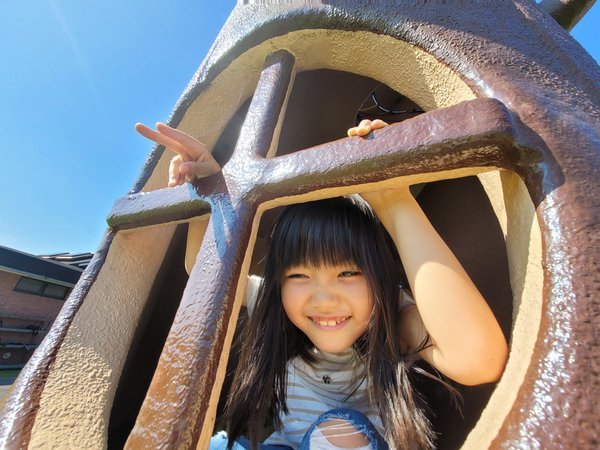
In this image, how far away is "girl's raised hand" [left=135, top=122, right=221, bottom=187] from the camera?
630mm

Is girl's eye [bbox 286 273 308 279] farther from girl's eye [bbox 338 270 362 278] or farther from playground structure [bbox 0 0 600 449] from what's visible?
playground structure [bbox 0 0 600 449]

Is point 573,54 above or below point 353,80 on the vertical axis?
below

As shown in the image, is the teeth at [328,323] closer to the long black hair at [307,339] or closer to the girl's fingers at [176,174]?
the long black hair at [307,339]

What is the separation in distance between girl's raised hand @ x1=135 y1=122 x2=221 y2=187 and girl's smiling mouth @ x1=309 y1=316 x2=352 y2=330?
0.37 metres

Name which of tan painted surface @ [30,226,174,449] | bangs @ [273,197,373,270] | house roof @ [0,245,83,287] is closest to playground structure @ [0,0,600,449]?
tan painted surface @ [30,226,174,449]

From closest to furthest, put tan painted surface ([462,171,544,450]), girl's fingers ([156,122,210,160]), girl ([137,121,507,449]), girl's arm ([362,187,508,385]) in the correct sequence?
tan painted surface ([462,171,544,450])
girl's arm ([362,187,508,385])
girl ([137,121,507,449])
girl's fingers ([156,122,210,160])

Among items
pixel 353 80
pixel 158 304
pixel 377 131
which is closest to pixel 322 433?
pixel 377 131

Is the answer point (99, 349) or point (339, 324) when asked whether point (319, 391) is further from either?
point (99, 349)

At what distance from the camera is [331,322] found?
0.75 metres

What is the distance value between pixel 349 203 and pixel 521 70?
16.3 inches

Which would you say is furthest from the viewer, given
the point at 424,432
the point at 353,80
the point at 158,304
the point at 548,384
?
the point at 353,80

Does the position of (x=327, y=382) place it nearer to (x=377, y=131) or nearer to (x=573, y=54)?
(x=377, y=131)

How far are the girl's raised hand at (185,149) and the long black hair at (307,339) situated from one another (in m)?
0.25

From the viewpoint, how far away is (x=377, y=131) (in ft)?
1.58
